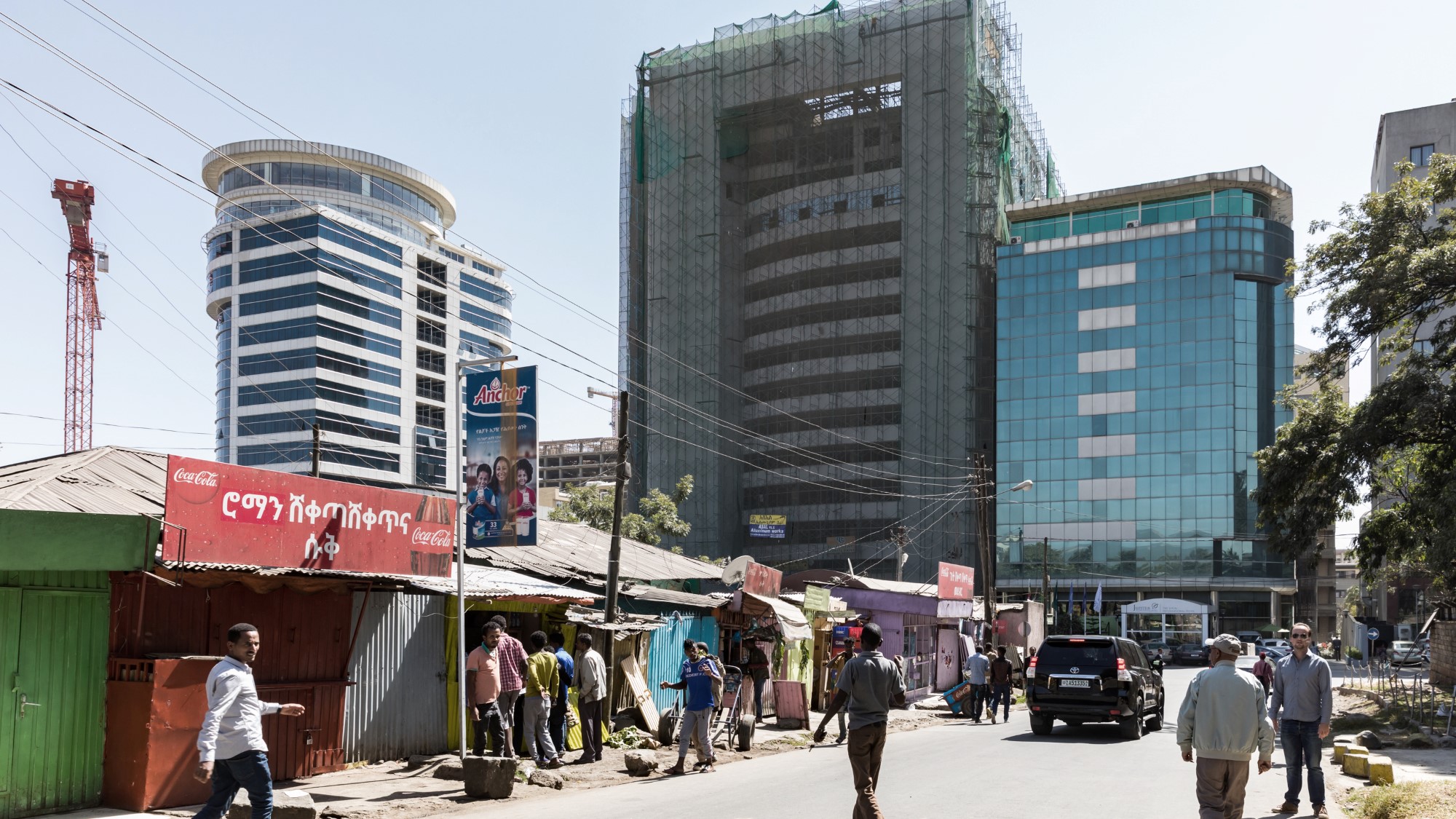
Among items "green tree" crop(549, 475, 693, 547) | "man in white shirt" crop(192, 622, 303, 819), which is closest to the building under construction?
"green tree" crop(549, 475, 693, 547)

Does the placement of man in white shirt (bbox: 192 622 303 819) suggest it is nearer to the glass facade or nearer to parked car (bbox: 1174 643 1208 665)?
parked car (bbox: 1174 643 1208 665)

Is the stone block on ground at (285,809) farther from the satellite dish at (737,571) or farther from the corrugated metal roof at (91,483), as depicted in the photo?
the satellite dish at (737,571)

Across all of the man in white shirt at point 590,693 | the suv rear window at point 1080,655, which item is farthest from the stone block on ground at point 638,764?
the suv rear window at point 1080,655

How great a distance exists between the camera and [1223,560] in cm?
7700

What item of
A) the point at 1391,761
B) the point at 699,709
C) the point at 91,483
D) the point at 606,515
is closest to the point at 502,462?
the point at 699,709

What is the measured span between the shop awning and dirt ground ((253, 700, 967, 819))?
554 centimetres

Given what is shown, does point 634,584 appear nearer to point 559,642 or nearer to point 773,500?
point 559,642

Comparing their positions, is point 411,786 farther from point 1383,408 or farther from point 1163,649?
point 1163,649

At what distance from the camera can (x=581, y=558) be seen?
24.0 meters

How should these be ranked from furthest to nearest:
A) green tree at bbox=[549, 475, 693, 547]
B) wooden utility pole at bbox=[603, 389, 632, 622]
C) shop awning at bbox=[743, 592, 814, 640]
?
green tree at bbox=[549, 475, 693, 547] < shop awning at bbox=[743, 592, 814, 640] < wooden utility pole at bbox=[603, 389, 632, 622]

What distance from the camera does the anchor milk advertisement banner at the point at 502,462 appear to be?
15359mm

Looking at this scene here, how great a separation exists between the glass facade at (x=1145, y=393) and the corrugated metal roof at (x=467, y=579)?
68.5m

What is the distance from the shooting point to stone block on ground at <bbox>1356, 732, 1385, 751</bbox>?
18.3 metres

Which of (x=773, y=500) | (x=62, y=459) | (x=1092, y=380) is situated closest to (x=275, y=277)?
(x=773, y=500)
